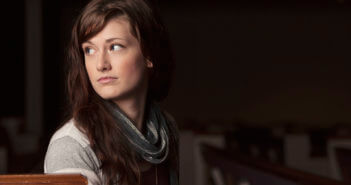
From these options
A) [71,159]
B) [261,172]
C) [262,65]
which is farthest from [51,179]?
[262,65]

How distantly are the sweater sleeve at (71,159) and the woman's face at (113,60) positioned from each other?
0.15 m

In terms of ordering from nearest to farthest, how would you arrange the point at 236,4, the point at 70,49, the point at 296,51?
the point at 70,49 < the point at 236,4 < the point at 296,51

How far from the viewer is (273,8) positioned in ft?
32.1

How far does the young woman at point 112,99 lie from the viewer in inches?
35.0

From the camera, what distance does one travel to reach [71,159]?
2.76ft

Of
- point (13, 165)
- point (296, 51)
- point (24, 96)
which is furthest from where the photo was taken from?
point (296, 51)

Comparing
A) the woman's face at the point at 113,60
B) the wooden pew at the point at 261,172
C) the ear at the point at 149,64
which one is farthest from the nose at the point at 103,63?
the wooden pew at the point at 261,172

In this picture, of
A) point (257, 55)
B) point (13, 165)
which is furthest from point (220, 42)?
point (13, 165)

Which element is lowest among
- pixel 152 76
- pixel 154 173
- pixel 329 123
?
pixel 329 123

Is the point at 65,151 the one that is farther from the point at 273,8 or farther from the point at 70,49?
the point at 273,8

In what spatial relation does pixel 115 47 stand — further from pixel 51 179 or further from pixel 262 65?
pixel 262 65

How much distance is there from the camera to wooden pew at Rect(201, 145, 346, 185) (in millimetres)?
1214

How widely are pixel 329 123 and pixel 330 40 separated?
1.91 metres

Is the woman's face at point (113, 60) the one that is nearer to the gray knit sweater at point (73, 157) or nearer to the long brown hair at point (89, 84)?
the long brown hair at point (89, 84)
